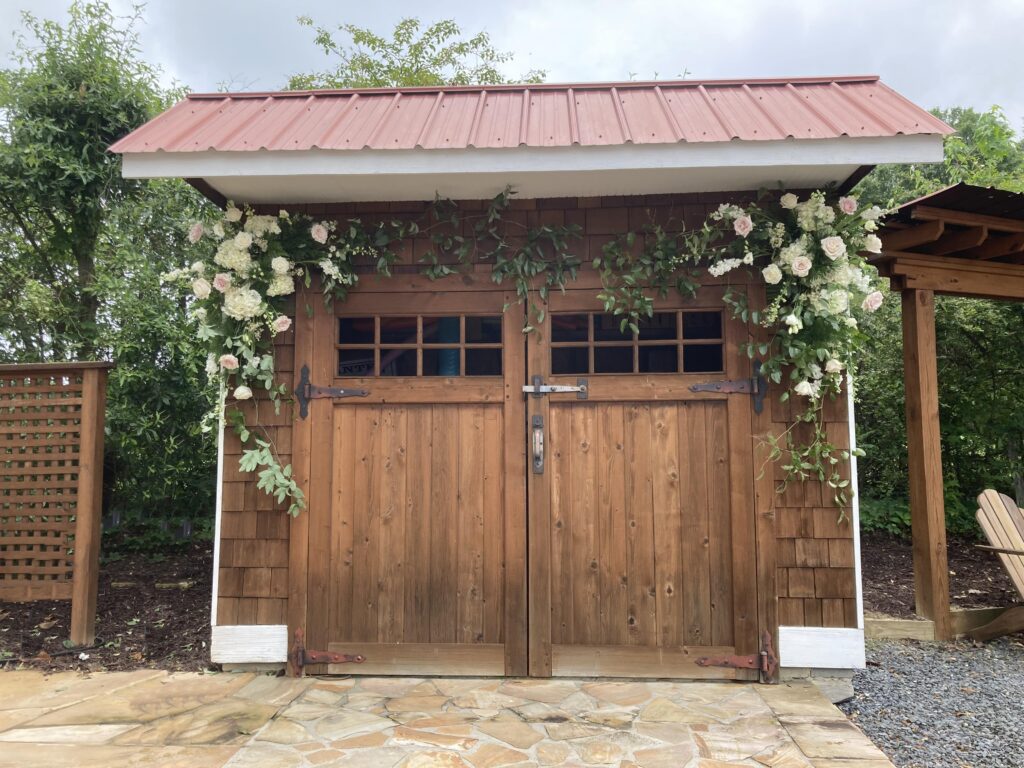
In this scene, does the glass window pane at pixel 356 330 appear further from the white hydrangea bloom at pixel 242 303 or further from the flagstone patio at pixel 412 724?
the flagstone patio at pixel 412 724

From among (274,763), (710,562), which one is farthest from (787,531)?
(274,763)

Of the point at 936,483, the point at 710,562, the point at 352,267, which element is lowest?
the point at 710,562

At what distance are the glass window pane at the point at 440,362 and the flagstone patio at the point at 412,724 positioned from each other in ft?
4.51

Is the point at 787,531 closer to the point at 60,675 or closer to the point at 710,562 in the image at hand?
the point at 710,562

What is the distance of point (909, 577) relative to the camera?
4.73 metres

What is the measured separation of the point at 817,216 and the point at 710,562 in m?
1.58

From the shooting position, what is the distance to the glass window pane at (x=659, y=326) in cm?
306

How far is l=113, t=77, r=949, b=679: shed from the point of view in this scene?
2.90 m

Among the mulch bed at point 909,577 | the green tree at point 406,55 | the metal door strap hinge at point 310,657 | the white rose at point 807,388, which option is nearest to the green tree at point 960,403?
the mulch bed at point 909,577

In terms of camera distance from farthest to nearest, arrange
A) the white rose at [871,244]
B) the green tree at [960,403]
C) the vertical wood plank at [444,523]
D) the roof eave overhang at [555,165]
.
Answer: the green tree at [960,403]
the vertical wood plank at [444,523]
the white rose at [871,244]
the roof eave overhang at [555,165]

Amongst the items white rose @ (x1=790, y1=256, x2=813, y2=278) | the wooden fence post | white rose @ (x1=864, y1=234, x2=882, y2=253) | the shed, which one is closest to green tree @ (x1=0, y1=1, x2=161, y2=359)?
the wooden fence post

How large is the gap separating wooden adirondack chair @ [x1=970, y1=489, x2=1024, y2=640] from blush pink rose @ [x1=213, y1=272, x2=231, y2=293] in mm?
4102

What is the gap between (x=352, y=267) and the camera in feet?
10.2

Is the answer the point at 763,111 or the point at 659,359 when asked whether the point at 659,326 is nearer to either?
the point at 659,359
